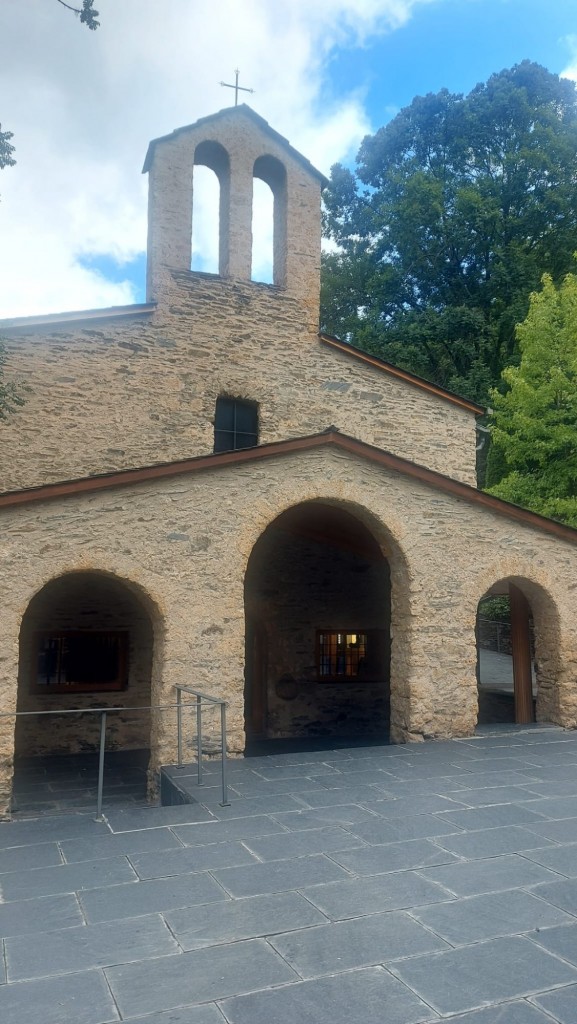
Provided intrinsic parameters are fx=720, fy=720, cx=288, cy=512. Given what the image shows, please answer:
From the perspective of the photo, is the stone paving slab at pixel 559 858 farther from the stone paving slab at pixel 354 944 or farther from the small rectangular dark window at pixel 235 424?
the small rectangular dark window at pixel 235 424

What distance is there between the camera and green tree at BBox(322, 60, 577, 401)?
26000 mm

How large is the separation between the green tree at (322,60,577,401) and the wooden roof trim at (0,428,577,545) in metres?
14.7

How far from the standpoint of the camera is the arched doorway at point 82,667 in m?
11.8

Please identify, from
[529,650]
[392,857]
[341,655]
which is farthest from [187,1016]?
[341,655]

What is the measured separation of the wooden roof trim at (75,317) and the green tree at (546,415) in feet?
29.1

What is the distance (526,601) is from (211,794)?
6427 millimetres

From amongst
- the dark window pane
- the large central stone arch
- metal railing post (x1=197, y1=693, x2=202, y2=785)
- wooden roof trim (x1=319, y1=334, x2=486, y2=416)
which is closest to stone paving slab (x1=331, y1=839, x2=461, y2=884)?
metal railing post (x1=197, y1=693, x2=202, y2=785)

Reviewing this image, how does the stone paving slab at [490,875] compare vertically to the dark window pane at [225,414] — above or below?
below

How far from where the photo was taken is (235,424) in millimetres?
13328

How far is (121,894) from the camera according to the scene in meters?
4.94

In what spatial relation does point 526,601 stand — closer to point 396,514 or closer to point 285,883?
point 396,514

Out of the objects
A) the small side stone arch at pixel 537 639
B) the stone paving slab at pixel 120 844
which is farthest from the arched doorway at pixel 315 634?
the stone paving slab at pixel 120 844

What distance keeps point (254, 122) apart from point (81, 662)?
10.3 meters

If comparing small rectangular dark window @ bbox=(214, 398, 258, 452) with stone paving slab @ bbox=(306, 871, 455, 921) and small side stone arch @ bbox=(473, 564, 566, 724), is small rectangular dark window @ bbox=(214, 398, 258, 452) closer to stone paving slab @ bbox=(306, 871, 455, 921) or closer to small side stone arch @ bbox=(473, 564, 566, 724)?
small side stone arch @ bbox=(473, 564, 566, 724)
